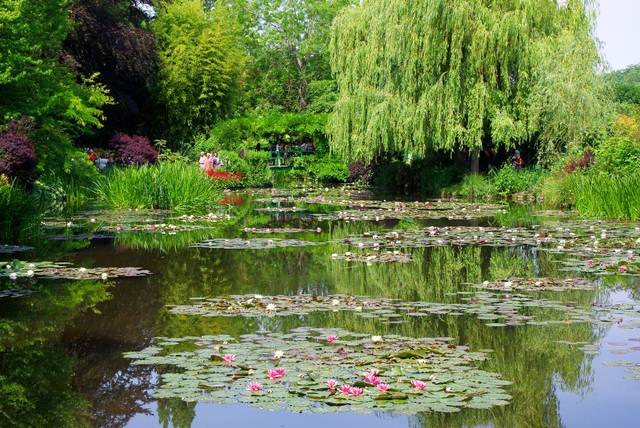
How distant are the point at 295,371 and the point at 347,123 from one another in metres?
24.9

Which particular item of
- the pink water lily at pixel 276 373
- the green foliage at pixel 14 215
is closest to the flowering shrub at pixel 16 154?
the green foliage at pixel 14 215

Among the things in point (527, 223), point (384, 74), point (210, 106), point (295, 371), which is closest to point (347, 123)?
point (384, 74)

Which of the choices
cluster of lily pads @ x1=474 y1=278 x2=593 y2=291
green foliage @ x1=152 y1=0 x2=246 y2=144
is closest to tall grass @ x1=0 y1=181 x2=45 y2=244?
cluster of lily pads @ x1=474 y1=278 x2=593 y2=291

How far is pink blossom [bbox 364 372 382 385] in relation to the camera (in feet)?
17.1

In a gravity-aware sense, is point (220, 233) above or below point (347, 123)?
below

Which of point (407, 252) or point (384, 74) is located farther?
point (384, 74)

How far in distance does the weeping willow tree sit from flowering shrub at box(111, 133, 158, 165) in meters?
8.01

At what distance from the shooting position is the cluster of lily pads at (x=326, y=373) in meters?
4.98

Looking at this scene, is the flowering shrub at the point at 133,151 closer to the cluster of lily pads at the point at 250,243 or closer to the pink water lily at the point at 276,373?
the cluster of lily pads at the point at 250,243

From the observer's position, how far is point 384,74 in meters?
28.6

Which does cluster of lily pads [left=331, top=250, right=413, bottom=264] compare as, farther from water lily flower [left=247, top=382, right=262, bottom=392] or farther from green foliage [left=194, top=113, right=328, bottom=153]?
green foliage [left=194, top=113, right=328, bottom=153]

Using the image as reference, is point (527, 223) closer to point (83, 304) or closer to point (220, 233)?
point (220, 233)

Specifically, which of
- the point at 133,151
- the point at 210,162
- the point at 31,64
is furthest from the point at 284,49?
the point at 31,64

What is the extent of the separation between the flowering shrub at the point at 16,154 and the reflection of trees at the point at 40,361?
800 cm
